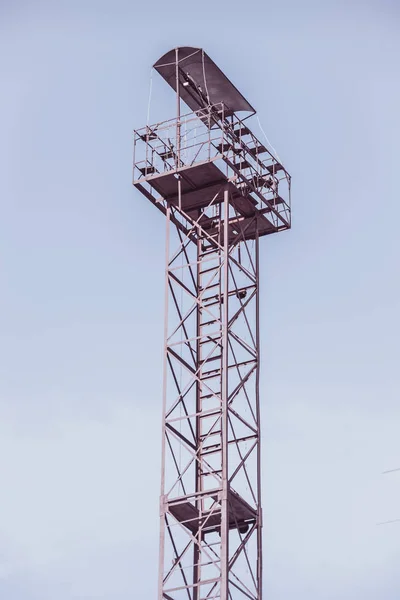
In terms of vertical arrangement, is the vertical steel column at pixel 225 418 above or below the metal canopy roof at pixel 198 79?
below

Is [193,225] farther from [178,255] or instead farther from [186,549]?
[186,549]

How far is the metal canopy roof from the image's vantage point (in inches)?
2517

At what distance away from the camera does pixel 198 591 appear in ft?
189

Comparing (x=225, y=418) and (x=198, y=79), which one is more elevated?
(x=198, y=79)

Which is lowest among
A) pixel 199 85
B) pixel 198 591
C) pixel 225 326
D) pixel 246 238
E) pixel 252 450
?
pixel 198 591

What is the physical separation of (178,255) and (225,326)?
3825mm

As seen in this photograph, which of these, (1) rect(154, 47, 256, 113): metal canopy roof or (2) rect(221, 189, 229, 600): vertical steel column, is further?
(1) rect(154, 47, 256, 113): metal canopy roof

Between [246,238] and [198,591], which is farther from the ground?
[246,238]

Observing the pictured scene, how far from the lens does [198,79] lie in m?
64.8

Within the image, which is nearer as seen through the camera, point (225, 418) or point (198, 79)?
point (225, 418)

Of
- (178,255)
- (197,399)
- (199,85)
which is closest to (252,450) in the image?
(197,399)

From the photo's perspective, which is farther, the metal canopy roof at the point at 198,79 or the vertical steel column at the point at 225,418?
the metal canopy roof at the point at 198,79

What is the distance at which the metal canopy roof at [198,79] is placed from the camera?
63.9m

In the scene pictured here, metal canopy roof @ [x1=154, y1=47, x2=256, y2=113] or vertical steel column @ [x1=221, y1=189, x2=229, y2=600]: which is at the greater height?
metal canopy roof @ [x1=154, y1=47, x2=256, y2=113]
